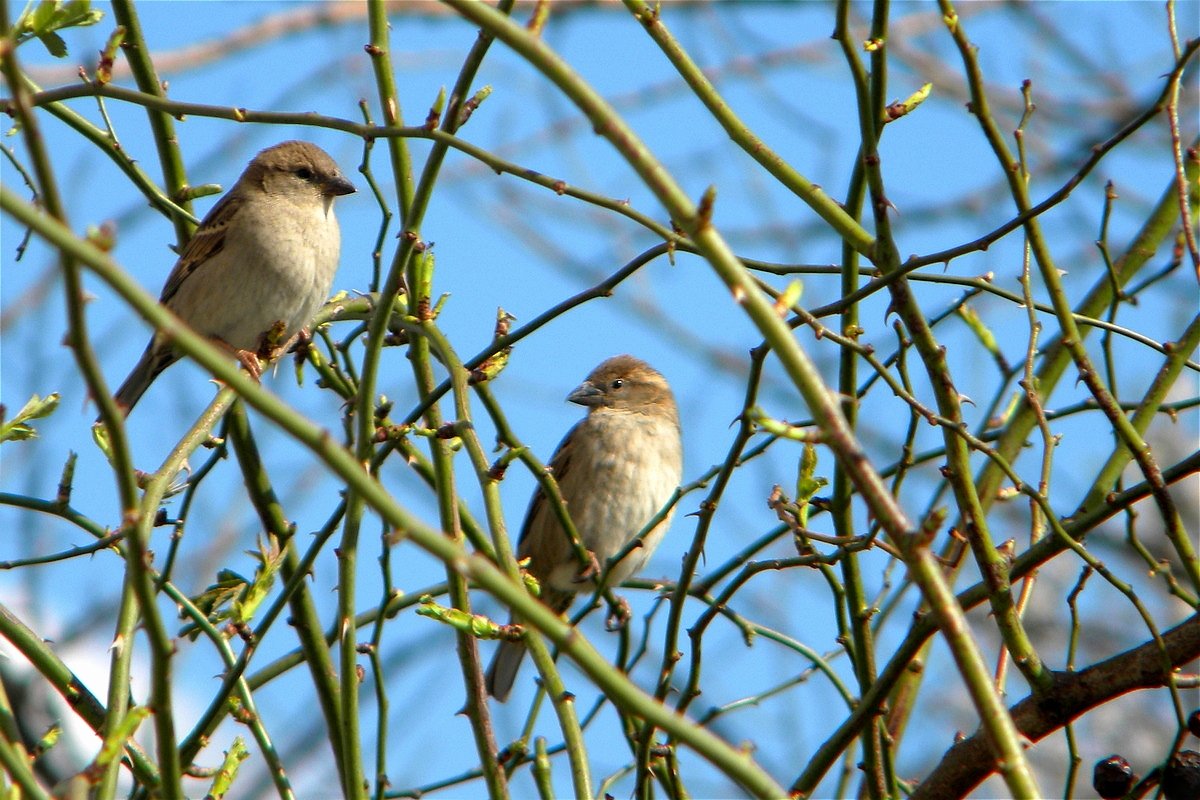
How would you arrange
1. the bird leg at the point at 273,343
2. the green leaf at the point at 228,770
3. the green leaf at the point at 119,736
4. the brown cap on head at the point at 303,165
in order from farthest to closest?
the brown cap on head at the point at 303,165, the bird leg at the point at 273,343, the green leaf at the point at 228,770, the green leaf at the point at 119,736

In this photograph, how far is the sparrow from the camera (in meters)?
4.99

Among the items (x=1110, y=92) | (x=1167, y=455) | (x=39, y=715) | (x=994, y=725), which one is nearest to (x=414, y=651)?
(x=39, y=715)

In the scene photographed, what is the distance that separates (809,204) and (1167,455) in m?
10.4

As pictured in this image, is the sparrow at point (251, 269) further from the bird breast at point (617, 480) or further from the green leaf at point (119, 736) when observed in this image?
the green leaf at point (119, 736)

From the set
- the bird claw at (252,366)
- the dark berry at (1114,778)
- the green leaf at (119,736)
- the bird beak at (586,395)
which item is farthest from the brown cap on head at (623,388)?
the green leaf at (119,736)

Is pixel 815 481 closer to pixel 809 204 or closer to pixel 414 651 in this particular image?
pixel 809 204

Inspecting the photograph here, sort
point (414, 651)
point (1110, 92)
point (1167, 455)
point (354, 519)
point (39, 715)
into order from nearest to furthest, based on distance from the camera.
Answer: point (354, 519), point (39, 715), point (414, 651), point (1110, 92), point (1167, 455)

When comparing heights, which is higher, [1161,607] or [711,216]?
[1161,607]

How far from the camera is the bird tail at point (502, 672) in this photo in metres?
5.90

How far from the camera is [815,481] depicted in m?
2.47

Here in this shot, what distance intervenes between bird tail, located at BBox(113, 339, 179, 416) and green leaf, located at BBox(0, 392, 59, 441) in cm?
231

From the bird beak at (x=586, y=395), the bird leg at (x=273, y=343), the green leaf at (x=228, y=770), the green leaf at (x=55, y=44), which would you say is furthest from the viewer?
the bird beak at (x=586, y=395)

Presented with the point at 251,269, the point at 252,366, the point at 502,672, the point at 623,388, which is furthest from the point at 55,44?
the point at 623,388

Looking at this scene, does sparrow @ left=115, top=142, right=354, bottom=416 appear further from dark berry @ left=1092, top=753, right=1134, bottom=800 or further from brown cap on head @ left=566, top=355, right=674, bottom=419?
dark berry @ left=1092, top=753, right=1134, bottom=800
